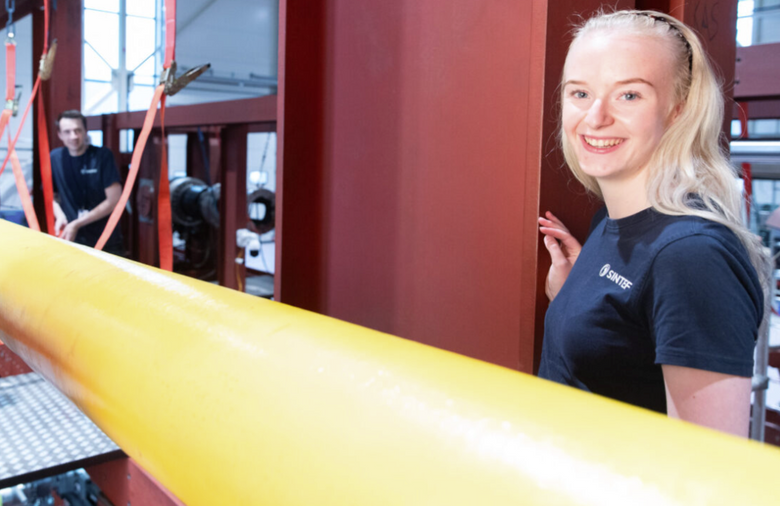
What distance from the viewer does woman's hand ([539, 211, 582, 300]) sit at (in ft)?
4.06

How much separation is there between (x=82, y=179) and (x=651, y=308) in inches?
153

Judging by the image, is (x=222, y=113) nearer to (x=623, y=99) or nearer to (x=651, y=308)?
(x=623, y=99)

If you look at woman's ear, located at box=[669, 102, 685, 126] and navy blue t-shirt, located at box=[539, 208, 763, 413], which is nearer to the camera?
navy blue t-shirt, located at box=[539, 208, 763, 413]

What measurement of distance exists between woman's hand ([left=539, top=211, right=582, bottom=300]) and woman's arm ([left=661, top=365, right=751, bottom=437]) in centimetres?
42

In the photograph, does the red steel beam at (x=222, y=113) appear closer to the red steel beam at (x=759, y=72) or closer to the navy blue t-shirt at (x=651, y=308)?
the red steel beam at (x=759, y=72)

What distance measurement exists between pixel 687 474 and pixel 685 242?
595 mm

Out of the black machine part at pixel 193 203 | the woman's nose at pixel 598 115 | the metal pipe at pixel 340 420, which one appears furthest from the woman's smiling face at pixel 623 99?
the black machine part at pixel 193 203

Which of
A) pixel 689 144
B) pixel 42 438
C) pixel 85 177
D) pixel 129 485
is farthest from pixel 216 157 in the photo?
pixel 689 144

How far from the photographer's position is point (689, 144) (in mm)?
982

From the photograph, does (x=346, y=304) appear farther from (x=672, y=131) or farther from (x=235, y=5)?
(x=235, y=5)

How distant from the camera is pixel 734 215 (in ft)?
3.06

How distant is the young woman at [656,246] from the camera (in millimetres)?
813

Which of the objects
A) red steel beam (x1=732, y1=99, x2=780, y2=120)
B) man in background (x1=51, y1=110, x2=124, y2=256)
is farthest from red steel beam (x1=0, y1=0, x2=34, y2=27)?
red steel beam (x1=732, y1=99, x2=780, y2=120)

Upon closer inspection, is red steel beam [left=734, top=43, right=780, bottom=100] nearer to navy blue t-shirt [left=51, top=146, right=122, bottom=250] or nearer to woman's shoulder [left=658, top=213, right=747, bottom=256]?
woman's shoulder [left=658, top=213, right=747, bottom=256]
